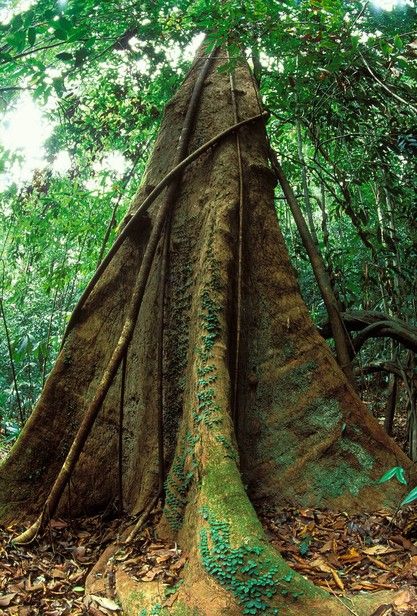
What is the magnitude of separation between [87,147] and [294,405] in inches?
219

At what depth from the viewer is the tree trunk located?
2783mm

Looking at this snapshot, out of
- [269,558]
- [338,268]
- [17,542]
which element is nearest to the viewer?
[269,558]

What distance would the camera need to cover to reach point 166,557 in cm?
246

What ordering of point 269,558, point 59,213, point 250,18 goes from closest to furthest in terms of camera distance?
point 269,558 → point 250,18 → point 59,213

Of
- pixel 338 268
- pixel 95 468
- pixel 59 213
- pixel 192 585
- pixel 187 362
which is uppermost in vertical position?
pixel 59 213

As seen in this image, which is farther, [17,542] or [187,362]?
[187,362]

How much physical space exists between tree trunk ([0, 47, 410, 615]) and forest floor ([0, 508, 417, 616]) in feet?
0.39

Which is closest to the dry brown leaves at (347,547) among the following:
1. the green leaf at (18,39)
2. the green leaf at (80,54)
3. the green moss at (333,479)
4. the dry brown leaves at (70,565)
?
the green moss at (333,479)

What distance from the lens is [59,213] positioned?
646 cm

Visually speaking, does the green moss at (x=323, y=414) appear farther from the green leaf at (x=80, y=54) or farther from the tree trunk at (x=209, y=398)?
the green leaf at (x=80, y=54)

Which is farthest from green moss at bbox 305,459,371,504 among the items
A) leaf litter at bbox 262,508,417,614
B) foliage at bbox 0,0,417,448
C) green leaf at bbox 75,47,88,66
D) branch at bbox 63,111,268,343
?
green leaf at bbox 75,47,88,66

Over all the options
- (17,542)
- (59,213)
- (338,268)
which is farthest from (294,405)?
(59,213)

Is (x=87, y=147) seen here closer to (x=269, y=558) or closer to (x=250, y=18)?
(x=250, y=18)

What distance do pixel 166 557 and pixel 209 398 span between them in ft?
2.77
